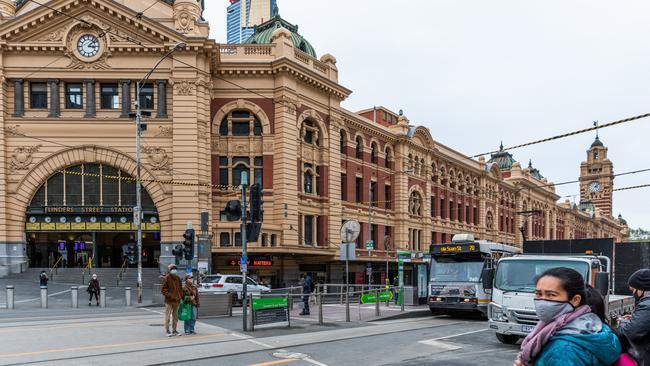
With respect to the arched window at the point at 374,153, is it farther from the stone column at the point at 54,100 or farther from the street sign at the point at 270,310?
the street sign at the point at 270,310

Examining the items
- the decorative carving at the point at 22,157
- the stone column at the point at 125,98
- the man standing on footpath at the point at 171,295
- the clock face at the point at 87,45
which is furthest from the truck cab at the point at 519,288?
the decorative carving at the point at 22,157

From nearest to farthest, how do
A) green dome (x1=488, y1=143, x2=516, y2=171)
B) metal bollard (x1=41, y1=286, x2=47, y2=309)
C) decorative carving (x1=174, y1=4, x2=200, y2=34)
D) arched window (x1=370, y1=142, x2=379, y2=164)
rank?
metal bollard (x1=41, y1=286, x2=47, y2=309) → decorative carving (x1=174, y1=4, x2=200, y2=34) → arched window (x1=370, y1=142, x2=379, y2=164) → green dome (x1=488, y1=143, x2=516, y2=171)

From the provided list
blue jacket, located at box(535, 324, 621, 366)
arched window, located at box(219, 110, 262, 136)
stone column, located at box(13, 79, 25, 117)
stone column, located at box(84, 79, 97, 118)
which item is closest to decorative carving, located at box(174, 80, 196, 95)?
arched window, located at box(219, 110, 262, 136)

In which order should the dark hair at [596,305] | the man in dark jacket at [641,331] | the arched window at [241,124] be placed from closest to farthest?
the dark hair at [596,305]
the man in dark jacket at [641,331]
the arched window at [241,124]

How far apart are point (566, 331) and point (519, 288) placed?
36.1 feet

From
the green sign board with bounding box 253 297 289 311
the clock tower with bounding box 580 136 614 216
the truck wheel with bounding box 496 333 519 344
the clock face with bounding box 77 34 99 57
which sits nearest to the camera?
the truck wheel with bounding box 496 333 519 344

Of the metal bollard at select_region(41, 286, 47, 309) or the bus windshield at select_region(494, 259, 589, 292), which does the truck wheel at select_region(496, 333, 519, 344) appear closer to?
the bus windshield at select_region(494, 259, 589, 292)

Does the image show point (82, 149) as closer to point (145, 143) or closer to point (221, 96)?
point (145, 143)

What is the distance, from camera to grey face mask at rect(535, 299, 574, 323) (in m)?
3.21

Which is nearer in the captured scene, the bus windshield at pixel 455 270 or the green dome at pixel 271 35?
the bus windshield at pixel 455 270

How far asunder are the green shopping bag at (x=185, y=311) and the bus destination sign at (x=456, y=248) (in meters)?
10.1

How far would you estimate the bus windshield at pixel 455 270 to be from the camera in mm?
19969

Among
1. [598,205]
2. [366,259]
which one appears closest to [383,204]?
[366,259]

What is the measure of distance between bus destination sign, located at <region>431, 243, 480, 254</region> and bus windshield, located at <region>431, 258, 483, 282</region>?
1.22 ft
